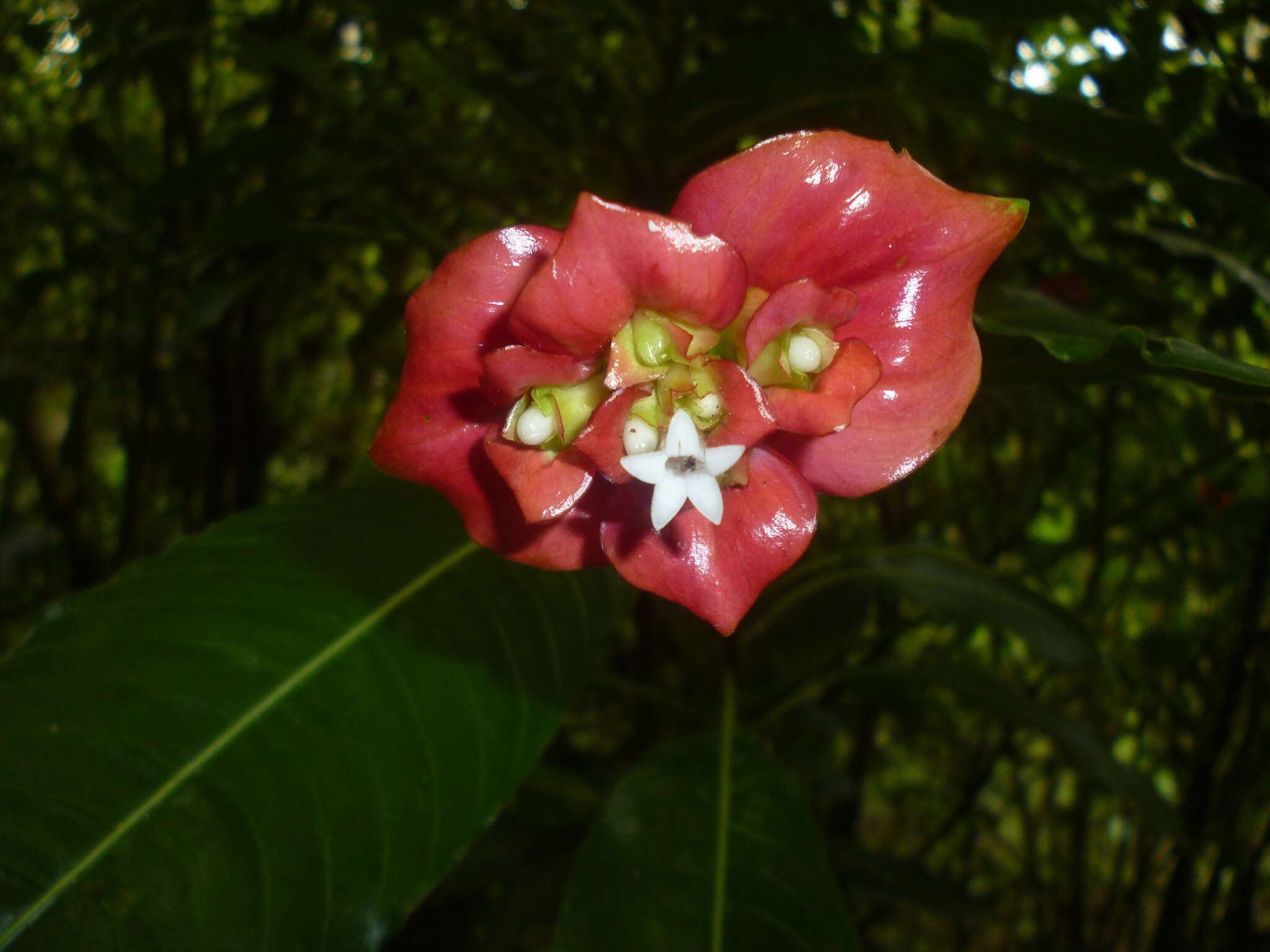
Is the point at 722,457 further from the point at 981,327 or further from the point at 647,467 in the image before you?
the point at 981,327

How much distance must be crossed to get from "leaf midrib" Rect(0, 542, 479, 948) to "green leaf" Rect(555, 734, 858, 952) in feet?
0.95

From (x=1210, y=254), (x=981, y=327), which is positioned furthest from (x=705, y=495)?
(x=1210, y=254)

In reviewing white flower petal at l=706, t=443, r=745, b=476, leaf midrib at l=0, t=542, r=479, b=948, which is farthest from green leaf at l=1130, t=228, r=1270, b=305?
leaf midrib at l=0, t=542, r=479, b=948

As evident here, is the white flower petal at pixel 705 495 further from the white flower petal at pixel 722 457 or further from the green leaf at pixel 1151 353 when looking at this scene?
the green leaf at pixel 1151 353

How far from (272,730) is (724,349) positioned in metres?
0.47

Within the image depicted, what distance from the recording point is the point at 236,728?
673mm

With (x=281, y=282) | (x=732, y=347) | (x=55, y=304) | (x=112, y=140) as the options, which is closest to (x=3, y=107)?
(x=112, y=140)

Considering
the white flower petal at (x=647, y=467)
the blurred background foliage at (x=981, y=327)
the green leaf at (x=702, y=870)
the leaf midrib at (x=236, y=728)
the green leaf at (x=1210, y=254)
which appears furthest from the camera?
the blurred background foliage at (x=981, y=327)

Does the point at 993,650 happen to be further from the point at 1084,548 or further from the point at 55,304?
the point at 55,304

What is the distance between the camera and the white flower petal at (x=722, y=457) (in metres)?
0.44

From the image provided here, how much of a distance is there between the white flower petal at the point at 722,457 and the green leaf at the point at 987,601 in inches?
27.7

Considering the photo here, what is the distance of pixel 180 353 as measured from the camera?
191 centimetres

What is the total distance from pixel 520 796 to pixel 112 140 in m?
1.74

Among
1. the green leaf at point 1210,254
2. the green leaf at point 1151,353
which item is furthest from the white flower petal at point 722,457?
the green leaf at point 1210,254
